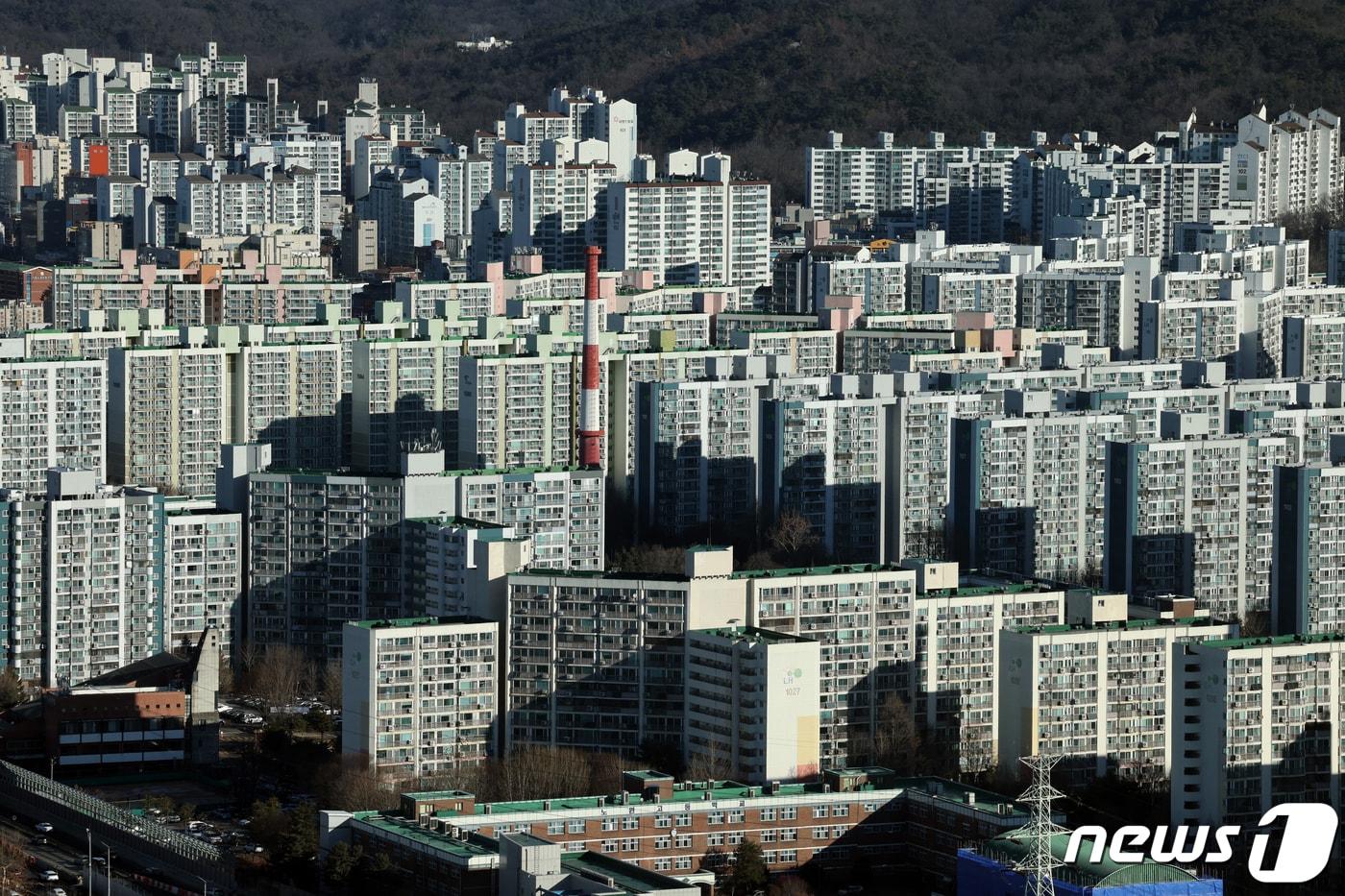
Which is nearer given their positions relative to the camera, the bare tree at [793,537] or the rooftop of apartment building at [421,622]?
the rooftop of apartment building at [421,622]

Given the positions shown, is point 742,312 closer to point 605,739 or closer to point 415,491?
Answer: point 415,491

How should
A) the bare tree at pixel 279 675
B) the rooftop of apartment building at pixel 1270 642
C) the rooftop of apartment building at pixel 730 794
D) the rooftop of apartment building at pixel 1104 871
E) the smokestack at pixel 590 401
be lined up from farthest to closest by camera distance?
the smokestack at pixel 590 401, the bare tree at pixel 279 675, the rooftop of apartment building at pixel 1270 642, the rooftop of apartment building at pixel 730 794, the rooftop of apartment building at pixel 1104 871

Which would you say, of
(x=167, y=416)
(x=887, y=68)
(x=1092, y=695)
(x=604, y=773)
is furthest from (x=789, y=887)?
(x=887, y=68)

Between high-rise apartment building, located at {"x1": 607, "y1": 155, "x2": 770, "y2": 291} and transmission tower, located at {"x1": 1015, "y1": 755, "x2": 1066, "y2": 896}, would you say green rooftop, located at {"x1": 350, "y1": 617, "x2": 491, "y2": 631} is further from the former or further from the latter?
high-rise apartment building, located at {"x1": 607, "y1": 155, "x2": 770, "y2": 291}

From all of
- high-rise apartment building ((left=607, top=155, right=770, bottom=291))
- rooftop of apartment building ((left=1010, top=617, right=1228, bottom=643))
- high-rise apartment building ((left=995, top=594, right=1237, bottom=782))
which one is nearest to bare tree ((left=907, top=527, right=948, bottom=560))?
rooftop of apartment building ((left=1010, top=617, right=1228, bottom=643))

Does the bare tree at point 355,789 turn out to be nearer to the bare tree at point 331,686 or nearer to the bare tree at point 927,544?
the bare tree at point 331,686

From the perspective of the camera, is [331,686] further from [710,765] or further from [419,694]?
[710,765]

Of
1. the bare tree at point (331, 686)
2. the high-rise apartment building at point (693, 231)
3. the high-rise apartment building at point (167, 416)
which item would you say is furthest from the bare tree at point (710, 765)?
the high-rise apartment building at point (693, 231)

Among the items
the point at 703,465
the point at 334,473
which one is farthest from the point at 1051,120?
the point at 334,473
